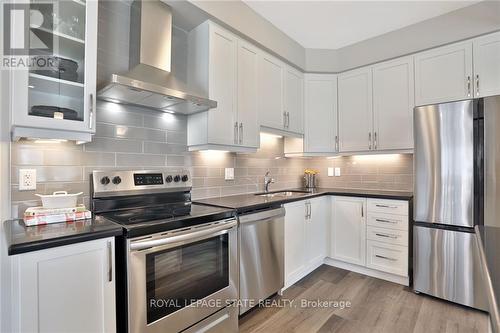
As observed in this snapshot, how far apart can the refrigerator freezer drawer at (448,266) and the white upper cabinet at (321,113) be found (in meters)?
1.46

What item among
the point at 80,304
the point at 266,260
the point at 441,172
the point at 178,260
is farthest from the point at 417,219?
the point at 80,304

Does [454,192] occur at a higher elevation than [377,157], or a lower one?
lower

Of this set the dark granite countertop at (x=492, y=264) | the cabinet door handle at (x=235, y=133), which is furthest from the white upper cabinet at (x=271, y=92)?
the dark granite countertop at (x=492, y=264)

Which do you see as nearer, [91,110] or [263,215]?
[91,110]

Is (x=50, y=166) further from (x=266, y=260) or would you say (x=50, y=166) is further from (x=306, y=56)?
(x=306, y=56)

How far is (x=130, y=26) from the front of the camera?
6.81 ft

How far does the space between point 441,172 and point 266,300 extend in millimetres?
1988

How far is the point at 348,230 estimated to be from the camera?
3125 millimetres

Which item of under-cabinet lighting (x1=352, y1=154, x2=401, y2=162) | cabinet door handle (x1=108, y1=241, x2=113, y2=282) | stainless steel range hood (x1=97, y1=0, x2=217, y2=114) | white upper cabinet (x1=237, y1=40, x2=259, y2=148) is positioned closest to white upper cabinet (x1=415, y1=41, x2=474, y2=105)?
under-cabinet lighting (x1=352, y1=154, x2=401, y2=162)

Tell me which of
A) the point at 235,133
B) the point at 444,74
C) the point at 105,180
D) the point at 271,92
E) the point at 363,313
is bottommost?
the point at 363,313

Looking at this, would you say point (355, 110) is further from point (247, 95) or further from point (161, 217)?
point (161, 217)

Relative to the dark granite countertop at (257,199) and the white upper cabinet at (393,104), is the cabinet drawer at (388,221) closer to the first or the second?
the dark granite countertop at (257,199)

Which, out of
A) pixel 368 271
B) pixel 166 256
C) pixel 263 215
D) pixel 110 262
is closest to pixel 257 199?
pixel 263 215

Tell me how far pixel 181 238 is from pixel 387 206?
2282 millimetres
